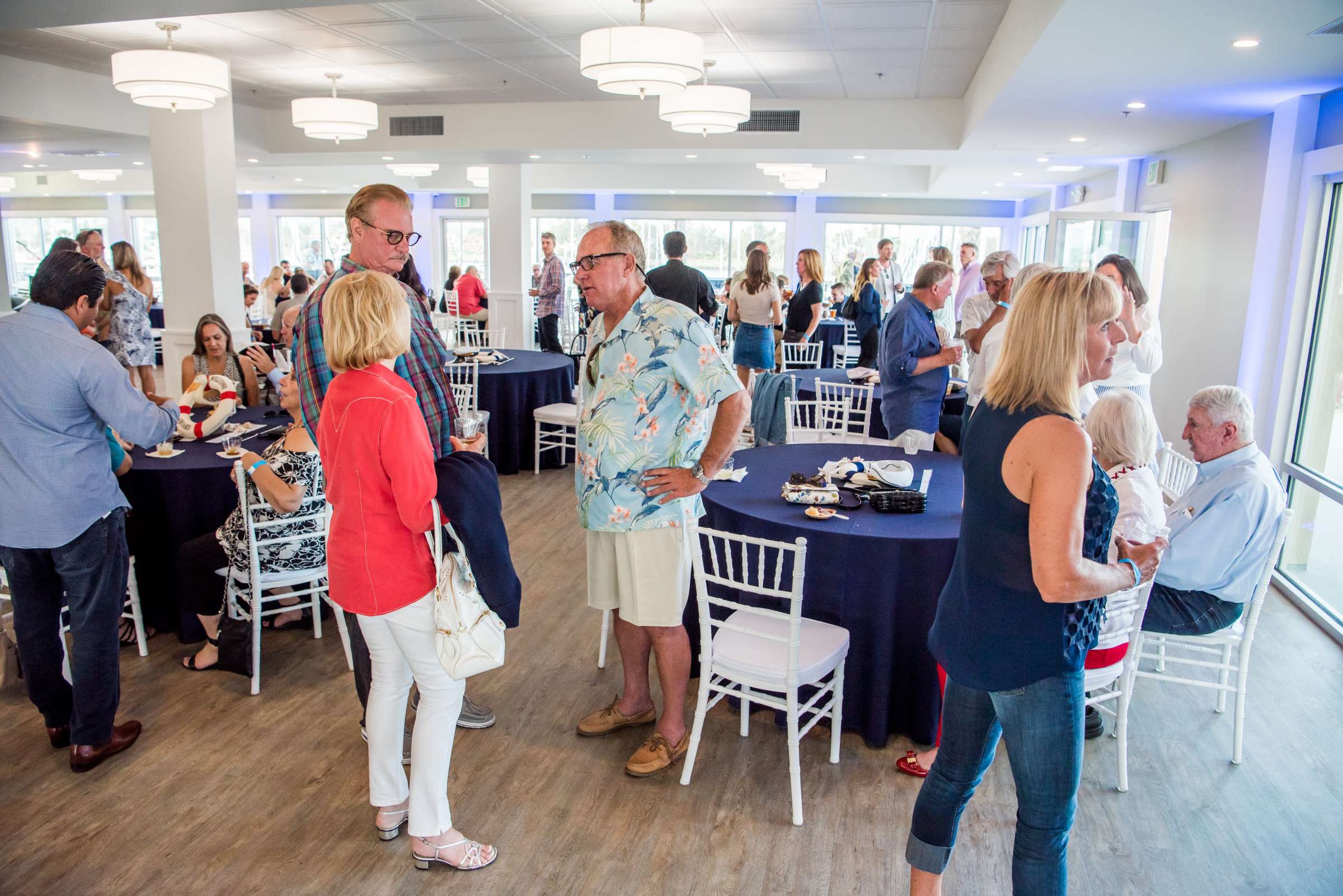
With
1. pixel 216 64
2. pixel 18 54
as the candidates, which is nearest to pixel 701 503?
pixel 216 64

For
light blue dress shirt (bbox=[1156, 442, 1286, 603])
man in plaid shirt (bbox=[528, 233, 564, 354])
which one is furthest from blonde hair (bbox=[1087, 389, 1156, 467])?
man in plaid shirt (bbox=[528, 233, 564, 354])

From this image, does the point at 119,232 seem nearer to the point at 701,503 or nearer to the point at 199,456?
the point at 199,456

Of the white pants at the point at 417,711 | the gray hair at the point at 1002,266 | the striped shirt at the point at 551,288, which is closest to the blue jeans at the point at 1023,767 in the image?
the white pants at the point at 417,711

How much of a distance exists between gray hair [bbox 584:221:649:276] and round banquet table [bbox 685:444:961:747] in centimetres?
96

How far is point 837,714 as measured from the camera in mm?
2883

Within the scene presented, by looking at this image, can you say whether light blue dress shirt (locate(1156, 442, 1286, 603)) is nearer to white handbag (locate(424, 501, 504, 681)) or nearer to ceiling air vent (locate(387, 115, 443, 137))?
white handbag (locate(424, 501, 504, 681))

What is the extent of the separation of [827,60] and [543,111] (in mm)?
3810

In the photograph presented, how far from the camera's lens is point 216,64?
5484mm

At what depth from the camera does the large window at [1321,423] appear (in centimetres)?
482

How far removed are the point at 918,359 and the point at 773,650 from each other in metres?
2.23

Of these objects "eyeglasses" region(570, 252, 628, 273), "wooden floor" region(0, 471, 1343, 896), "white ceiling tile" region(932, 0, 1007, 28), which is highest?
"white ceiling tile" region(932, 0, 1007, 28)

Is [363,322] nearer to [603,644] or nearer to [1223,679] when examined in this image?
[603,644]

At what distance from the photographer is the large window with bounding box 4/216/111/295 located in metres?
20.4

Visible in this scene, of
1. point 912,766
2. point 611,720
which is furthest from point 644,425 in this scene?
point 912,766
